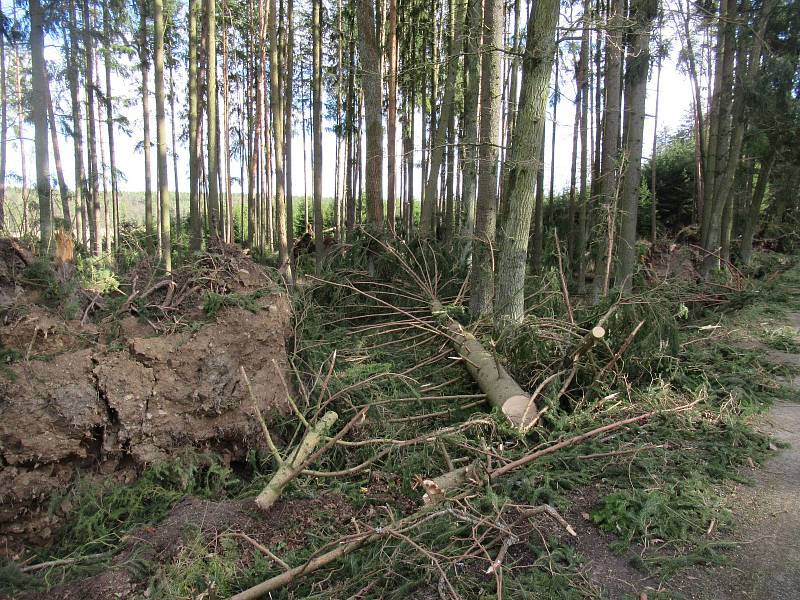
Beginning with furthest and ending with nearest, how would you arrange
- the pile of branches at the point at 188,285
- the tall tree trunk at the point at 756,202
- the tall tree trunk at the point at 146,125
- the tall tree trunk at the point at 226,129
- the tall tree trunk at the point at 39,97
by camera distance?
the tall tree trunk at the point at 226,129, the tall tree trunk at the point at 756,202, the tall tree trunk at the point at 146,125, the tall tree trunk at the point at 39,97, the pile of branches at the point at 188,285

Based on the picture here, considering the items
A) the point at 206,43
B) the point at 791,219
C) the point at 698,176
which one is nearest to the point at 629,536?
the point at 206,43

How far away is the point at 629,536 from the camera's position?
2.97 metres

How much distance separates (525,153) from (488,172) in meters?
1.29

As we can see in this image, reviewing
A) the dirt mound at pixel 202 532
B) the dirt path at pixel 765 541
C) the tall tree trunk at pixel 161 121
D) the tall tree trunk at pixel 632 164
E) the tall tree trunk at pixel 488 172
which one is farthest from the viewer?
the tall tree trunk at pixel 161 121

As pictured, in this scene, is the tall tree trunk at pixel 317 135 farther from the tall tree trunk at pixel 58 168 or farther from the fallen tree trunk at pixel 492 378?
the fallen tree trunk at pixel 492 378

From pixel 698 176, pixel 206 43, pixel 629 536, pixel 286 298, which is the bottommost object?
pixel 629 536

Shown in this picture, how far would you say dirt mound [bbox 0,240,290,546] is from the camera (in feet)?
11.8

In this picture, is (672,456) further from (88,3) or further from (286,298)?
(88,3)

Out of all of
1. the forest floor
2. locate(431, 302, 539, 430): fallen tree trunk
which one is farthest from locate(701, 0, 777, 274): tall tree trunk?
locate(431, 302, 539, 430): fallen tree trunk

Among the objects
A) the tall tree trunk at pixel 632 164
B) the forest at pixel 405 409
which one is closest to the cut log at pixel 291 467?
the forest at pixel 405 409

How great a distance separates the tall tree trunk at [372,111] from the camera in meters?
9.16

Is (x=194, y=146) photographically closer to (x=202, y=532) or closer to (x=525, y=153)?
(x=525, y=153)

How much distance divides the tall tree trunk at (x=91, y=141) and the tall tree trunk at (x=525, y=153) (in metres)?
8.68

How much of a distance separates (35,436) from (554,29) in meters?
6.08
